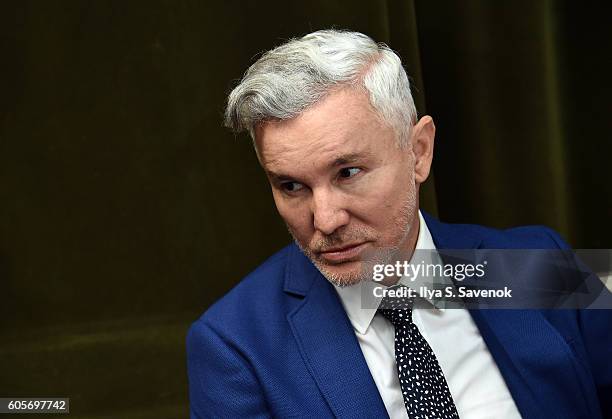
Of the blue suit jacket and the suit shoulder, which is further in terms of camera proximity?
the suit shoulder

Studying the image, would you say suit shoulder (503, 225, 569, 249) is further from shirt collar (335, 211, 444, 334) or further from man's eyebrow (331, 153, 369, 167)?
man's eyebrow (331, 153, 369, 167)

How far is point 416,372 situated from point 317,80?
555mm

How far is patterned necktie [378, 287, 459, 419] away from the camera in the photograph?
4.70 ft

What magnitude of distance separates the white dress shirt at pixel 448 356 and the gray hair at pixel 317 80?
0.35 m

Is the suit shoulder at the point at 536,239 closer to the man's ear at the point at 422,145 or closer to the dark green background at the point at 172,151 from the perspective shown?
the man's ear at the point at 422,145

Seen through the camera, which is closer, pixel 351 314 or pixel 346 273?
pixel 346 273

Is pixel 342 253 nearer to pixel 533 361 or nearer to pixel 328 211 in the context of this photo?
pixel 328 211

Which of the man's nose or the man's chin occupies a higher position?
the man's nose

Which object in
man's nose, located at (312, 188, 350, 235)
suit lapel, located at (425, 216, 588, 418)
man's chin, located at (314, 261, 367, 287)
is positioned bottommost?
suit lapel, located at (425, 216, 588, 418)

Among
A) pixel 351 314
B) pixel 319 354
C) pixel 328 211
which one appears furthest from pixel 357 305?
pixel 328 211

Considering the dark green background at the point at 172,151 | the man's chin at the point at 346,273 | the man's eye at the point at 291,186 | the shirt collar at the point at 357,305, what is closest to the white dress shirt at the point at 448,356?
the shirt collar at the point at 357,305

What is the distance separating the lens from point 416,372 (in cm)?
146

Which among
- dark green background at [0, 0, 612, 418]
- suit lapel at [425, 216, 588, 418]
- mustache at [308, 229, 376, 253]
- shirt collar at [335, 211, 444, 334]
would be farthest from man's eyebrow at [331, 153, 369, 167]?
dark green background at [0, 0, 612, 418]

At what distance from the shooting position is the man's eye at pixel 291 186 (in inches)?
55.4
